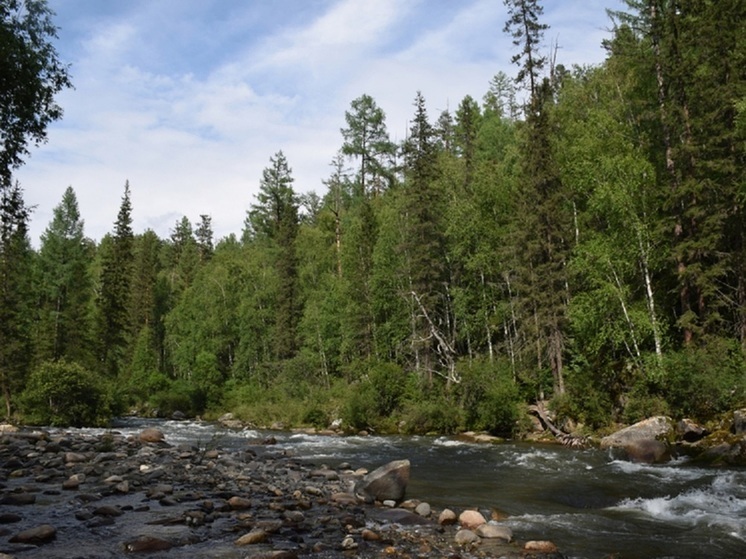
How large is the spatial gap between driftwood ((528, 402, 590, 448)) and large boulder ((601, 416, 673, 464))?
44.6 inches

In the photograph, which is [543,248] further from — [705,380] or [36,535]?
[36,535]

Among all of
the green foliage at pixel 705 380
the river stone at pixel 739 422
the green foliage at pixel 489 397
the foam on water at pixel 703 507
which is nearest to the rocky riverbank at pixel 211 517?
the foam on water at pixel 703 507

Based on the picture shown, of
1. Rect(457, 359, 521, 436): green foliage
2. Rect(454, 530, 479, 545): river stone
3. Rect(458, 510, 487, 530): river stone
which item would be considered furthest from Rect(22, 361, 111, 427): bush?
Rect(454, 530, 479, 545): river stone

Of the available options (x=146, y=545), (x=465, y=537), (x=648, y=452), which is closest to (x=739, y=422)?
(x=648, y=452)

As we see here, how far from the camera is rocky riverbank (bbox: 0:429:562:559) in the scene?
7.62m

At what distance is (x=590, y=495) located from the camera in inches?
492

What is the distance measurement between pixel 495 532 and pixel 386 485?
3.21 metres

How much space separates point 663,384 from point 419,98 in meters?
24.9

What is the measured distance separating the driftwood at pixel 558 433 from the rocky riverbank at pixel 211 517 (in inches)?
436

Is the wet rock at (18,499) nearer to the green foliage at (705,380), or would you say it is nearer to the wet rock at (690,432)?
the wet rock at (690,432)

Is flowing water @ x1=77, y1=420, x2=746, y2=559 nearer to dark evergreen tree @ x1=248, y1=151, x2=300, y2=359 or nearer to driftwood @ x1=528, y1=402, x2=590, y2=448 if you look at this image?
driftwood @ x1=528, y1=402, x2=590, y2=448

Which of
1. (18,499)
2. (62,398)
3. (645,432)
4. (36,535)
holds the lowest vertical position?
(645,432)

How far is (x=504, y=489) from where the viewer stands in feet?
43.8

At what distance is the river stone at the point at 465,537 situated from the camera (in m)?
8.42
